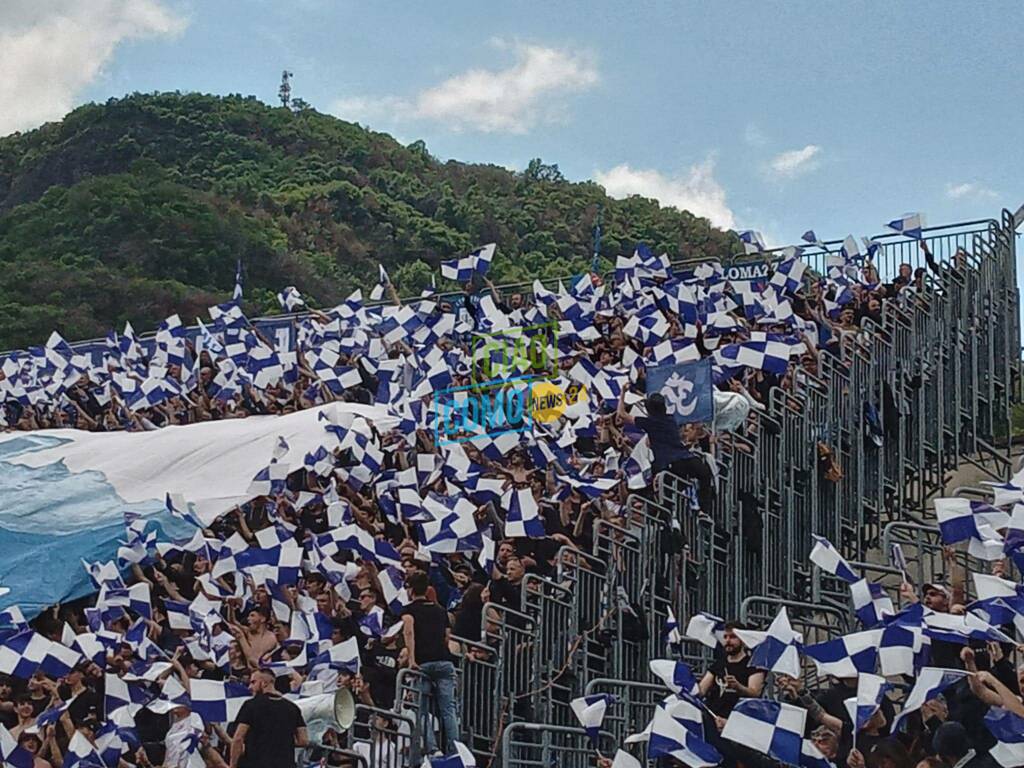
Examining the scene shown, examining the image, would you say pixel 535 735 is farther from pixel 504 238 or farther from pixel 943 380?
pixel 504 238

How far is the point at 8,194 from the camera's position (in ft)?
209

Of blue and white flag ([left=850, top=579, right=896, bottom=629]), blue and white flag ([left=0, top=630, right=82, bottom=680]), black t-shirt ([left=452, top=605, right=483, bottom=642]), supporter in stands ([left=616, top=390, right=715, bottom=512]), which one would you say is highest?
supporter in stands ([left=616, top=390, right=715, bottom=512])

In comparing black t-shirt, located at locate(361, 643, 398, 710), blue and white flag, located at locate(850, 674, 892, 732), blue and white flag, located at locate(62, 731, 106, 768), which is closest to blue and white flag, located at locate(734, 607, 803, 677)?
blue and white flag, located at locate(850, 674, 892, 732)

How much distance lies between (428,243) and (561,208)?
4152 mm

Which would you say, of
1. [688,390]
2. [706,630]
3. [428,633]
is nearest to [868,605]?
[706,630]

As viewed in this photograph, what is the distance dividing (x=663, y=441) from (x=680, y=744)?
5.00m

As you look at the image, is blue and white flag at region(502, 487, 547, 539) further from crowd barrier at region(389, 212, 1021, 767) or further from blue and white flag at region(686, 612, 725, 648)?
blue and white flag at region(686, 612, 725, 648)

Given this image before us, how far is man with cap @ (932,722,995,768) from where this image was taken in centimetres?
839

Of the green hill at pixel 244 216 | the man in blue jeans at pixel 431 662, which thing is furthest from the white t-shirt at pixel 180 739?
the green hill at pixel 244 216

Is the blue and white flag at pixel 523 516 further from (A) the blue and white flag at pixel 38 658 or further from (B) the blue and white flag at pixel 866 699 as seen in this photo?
(B) the blue and white flag at pixel 866 699

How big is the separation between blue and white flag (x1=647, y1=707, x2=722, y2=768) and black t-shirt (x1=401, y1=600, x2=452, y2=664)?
284cm

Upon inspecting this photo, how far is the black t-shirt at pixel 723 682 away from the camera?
10.0 metres

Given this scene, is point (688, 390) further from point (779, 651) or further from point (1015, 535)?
point (1015, 535)

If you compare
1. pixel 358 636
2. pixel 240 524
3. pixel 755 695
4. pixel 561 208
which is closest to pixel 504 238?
pixel 561 208
